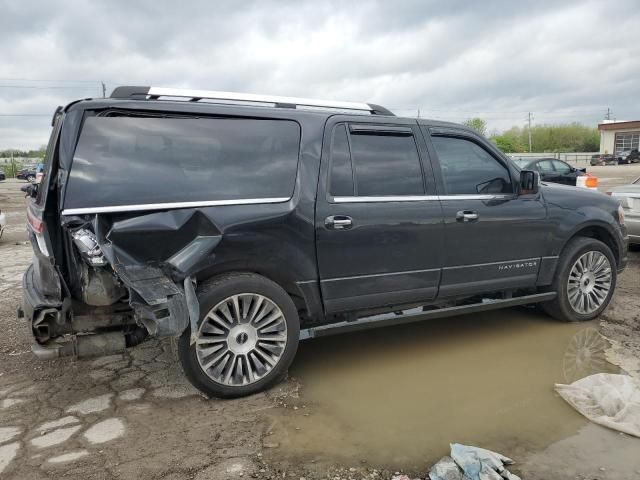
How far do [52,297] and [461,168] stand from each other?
336 cm

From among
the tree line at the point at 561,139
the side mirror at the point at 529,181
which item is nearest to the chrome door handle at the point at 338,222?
the side mirror at the point at 529,181

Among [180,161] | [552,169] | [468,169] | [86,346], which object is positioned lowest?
[86,346]

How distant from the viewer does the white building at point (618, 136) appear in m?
61.2

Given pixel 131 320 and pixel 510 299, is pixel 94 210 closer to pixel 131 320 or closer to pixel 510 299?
pixel 131 320

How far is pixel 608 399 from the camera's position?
3.51 meters

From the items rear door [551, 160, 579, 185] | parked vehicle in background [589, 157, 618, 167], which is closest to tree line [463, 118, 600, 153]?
parked vehicle in background [589, 157, 618, 167]

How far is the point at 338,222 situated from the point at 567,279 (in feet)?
8.67

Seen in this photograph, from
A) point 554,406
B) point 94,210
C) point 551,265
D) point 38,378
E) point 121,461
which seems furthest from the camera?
point 551,265

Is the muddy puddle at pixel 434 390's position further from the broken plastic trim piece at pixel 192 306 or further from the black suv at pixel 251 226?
the broken plastic trim piece at pixel 192 306

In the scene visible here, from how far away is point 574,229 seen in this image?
503cm

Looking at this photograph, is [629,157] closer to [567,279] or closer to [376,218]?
[567,279]

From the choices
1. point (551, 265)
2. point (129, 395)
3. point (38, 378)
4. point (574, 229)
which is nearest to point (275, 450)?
point (129, 395)

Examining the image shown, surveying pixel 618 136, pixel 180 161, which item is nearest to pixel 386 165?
pixel 180 161

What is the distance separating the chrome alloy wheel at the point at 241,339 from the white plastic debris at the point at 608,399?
210 centimetres
